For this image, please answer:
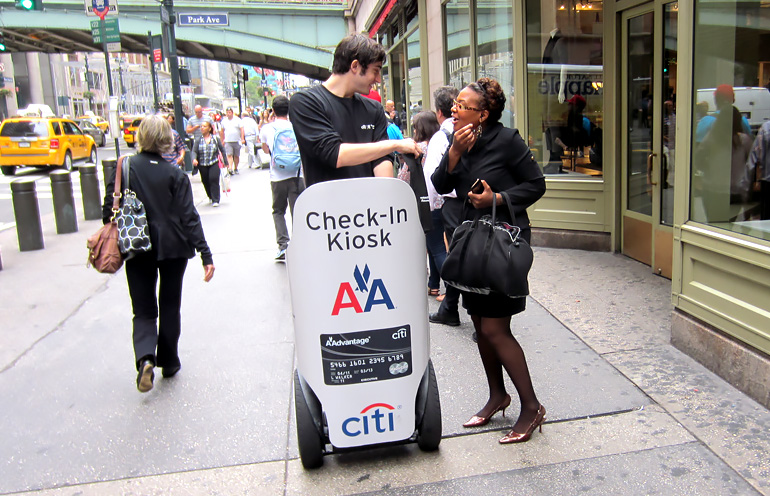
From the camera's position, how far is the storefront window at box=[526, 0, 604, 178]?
23.7 feet

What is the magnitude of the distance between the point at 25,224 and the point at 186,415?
6281 millimetres

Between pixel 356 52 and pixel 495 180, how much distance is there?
2.97ft

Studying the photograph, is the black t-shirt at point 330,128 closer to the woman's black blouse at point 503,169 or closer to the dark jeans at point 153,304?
the woman's black blouse at point 503,169

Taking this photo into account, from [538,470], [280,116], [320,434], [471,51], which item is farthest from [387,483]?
[471,51]

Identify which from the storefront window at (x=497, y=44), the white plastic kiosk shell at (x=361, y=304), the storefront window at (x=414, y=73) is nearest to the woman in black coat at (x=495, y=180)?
the white plastic kiosk shell at (x=361, y=304)

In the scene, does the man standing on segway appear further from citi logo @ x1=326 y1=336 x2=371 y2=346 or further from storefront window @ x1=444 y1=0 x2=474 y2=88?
storefront window @ x1=444 y1=0 x2=474 y2=88

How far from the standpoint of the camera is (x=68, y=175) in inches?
404

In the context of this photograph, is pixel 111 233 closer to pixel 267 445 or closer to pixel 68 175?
pixel 267 445

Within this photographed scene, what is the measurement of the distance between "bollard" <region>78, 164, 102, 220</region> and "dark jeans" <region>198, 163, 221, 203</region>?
5.90 feet

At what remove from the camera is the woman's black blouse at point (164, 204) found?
417cm

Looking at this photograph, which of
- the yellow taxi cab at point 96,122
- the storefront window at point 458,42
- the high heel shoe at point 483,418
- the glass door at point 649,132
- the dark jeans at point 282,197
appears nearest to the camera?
the high heel shoe at point 483,418

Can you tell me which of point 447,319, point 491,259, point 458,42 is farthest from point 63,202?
point 491,259

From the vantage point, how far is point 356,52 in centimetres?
301

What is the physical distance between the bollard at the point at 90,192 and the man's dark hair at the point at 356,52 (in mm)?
9728
